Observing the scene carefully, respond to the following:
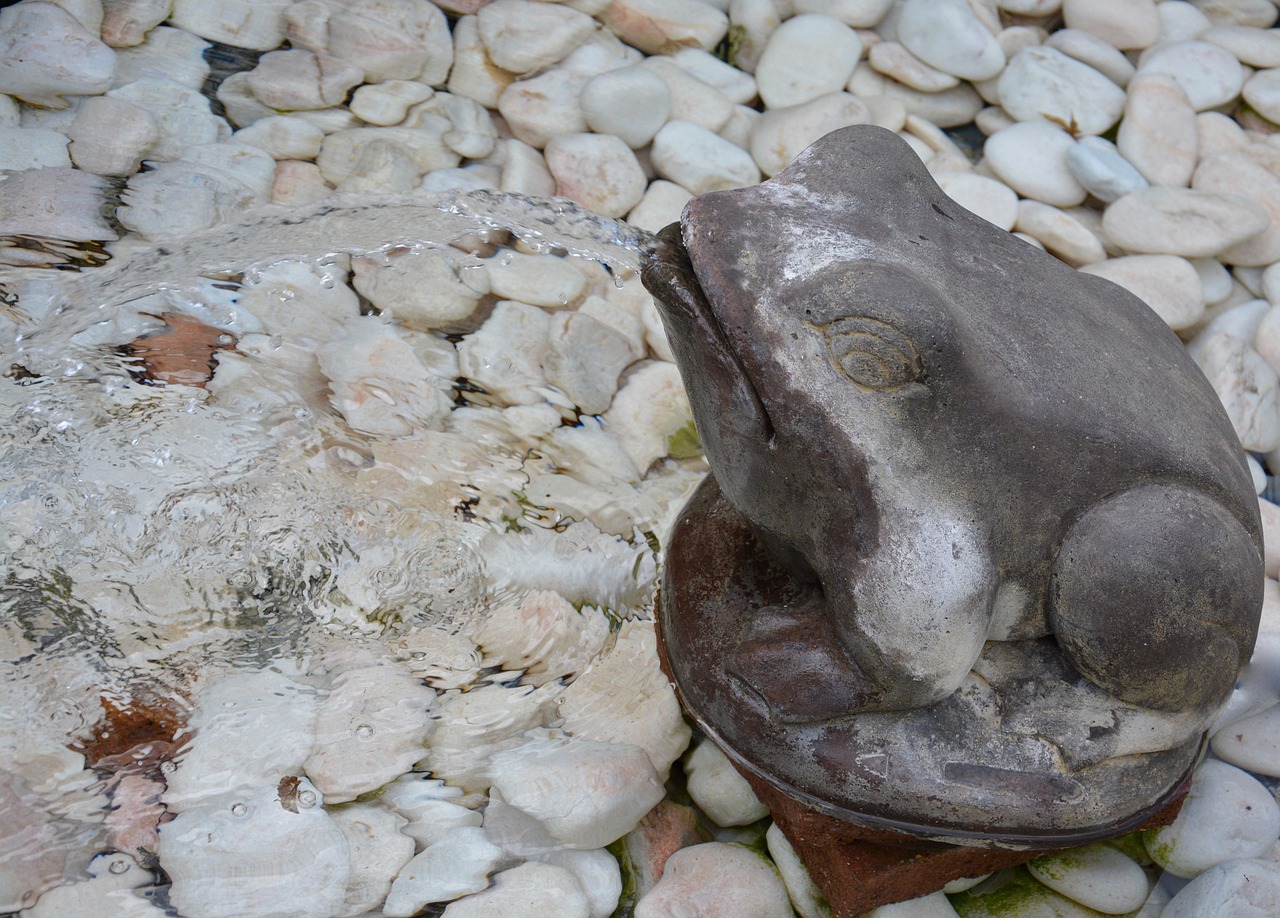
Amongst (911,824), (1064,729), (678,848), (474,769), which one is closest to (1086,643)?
(1064,729)

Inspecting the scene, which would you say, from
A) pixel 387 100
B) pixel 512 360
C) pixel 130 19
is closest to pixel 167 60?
pixel 130 19

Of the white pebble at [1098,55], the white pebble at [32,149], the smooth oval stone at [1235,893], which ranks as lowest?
the white pebble at [32,149]

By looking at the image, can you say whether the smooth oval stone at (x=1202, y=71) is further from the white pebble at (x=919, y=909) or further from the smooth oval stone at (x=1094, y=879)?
the white pebble at (x=919, y=909)

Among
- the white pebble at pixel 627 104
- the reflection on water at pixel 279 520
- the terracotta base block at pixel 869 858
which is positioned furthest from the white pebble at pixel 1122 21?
the terracotta base block at pixel 869 858

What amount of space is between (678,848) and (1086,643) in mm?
729

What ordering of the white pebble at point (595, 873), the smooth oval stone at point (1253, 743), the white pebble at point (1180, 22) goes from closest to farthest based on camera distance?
the white pebble at point (595, 873) → the smooth oval stone at point (1253, 743) → the white pebble at point (1180, 22)

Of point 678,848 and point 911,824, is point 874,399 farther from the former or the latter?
point 678,848

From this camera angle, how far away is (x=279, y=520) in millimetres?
2143

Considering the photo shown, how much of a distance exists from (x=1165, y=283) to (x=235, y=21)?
7.42ft

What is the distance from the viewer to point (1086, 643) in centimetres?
145

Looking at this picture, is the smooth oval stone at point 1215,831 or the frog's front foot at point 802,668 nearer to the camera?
the frog's front foot at point 802,668

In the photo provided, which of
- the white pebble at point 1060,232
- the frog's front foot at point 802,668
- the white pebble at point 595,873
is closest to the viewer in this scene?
the frog's front foot at point 802,668

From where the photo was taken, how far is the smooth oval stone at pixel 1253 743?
1.91m

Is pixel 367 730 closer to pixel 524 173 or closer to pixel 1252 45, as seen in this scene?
pixel 524 173
